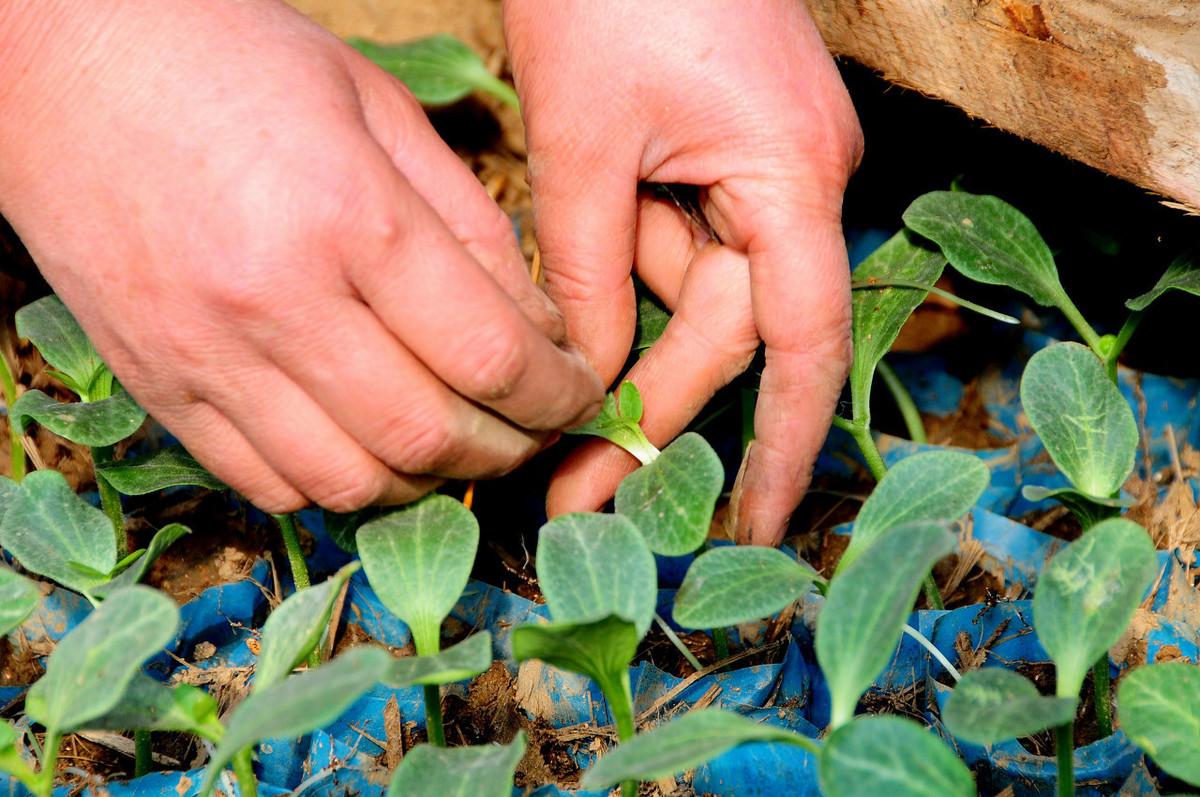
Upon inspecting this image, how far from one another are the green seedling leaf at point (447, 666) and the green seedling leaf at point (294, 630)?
5cm

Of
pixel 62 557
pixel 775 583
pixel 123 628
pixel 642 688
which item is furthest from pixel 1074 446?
pixel 62 557

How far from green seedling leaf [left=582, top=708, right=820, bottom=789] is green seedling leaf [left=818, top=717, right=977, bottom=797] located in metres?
0.03

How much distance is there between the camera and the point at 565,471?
1032mm

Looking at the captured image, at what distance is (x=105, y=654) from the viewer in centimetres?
60

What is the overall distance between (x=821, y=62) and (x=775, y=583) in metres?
0.51

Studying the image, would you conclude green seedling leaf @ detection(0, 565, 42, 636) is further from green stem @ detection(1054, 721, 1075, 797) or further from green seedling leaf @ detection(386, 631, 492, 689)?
green stem @ detection(1054, 721, 1075, 797)

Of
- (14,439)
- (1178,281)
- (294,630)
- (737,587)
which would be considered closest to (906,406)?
(1178,281)

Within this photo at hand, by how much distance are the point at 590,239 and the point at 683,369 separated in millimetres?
150

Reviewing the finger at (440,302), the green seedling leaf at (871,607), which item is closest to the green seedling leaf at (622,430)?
the finger at (440,302)

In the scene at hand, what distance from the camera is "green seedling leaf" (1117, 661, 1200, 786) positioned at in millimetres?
608

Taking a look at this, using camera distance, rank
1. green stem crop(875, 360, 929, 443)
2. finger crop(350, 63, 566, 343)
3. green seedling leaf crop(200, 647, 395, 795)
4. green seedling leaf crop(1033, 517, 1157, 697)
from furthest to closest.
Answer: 1. green stem crop(875, 360, 929, 443)
2. finger crop(350, 63, 566, 343)
3. green seedling leaf crop(1033, 517, 1157, 697)
4. green seedling leaf crop(200, 647, 395, 795)

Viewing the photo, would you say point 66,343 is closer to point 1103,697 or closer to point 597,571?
point 597,571

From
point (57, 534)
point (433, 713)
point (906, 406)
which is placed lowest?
point (906, 406)

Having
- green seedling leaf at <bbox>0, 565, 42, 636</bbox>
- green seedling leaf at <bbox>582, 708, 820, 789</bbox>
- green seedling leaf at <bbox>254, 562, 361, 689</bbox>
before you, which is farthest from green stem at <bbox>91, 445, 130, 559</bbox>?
green seedling leaf at <bbox>582, 708, 820, 789</bbox>
